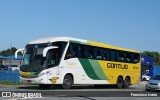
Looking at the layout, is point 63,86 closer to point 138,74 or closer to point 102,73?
point 102,73

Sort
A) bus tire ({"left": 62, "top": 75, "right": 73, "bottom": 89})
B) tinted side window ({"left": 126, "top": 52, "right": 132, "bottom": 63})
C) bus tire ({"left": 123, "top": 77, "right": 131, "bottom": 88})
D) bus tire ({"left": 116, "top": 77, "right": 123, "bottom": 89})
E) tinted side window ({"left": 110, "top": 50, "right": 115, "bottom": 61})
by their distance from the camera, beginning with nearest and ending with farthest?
bus tire ({"left": 62, "top": 75, "right": 73, "bottom": 89})
tinted side window ({"left": 110, "top": 50, "right": 115, "bottom": 61})
bus tire ({"left": 116, "top": 77, "right": 123, "bottom": 89})
bus tire ({"left": 123, "top": 77, "right": 131, "bottom": 88})
tinted side window ({"left": 126, "top": 52, "right": 132, "bottom": 63})

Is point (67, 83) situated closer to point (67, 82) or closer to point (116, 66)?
point (67, 82)

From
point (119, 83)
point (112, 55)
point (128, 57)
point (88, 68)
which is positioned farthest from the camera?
point (128, 57)

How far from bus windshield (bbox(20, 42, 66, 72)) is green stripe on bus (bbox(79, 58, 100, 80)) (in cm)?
249

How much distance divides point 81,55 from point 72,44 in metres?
1.28

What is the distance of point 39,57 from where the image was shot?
23766 millimetres

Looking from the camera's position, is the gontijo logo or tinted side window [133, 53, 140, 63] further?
tinted side window [133, 53, 140, 63]

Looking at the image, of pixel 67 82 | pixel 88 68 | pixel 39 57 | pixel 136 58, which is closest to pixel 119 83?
pixel 136 58

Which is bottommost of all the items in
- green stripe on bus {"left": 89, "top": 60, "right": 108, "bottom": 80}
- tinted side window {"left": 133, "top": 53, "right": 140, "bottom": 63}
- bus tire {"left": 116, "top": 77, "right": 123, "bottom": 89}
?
bus tire {"left": 116, "top": 77, "right": 123, "bottom": 89}

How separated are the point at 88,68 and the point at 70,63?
7.75 feet

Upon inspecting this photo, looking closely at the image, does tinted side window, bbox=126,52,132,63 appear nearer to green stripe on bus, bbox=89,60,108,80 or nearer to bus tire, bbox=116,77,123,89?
bus tire, bbox=116,77,123,89

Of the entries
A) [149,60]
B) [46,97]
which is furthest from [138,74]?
[149,60]

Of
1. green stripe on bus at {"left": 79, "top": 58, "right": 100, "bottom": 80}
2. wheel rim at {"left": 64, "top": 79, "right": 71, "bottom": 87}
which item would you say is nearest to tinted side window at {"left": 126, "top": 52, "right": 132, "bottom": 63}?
green stripe on bus at {"left": 79, "top": 58, "right": 100, "bottom": 80}

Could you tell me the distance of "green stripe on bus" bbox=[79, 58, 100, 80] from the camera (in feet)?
86.9
